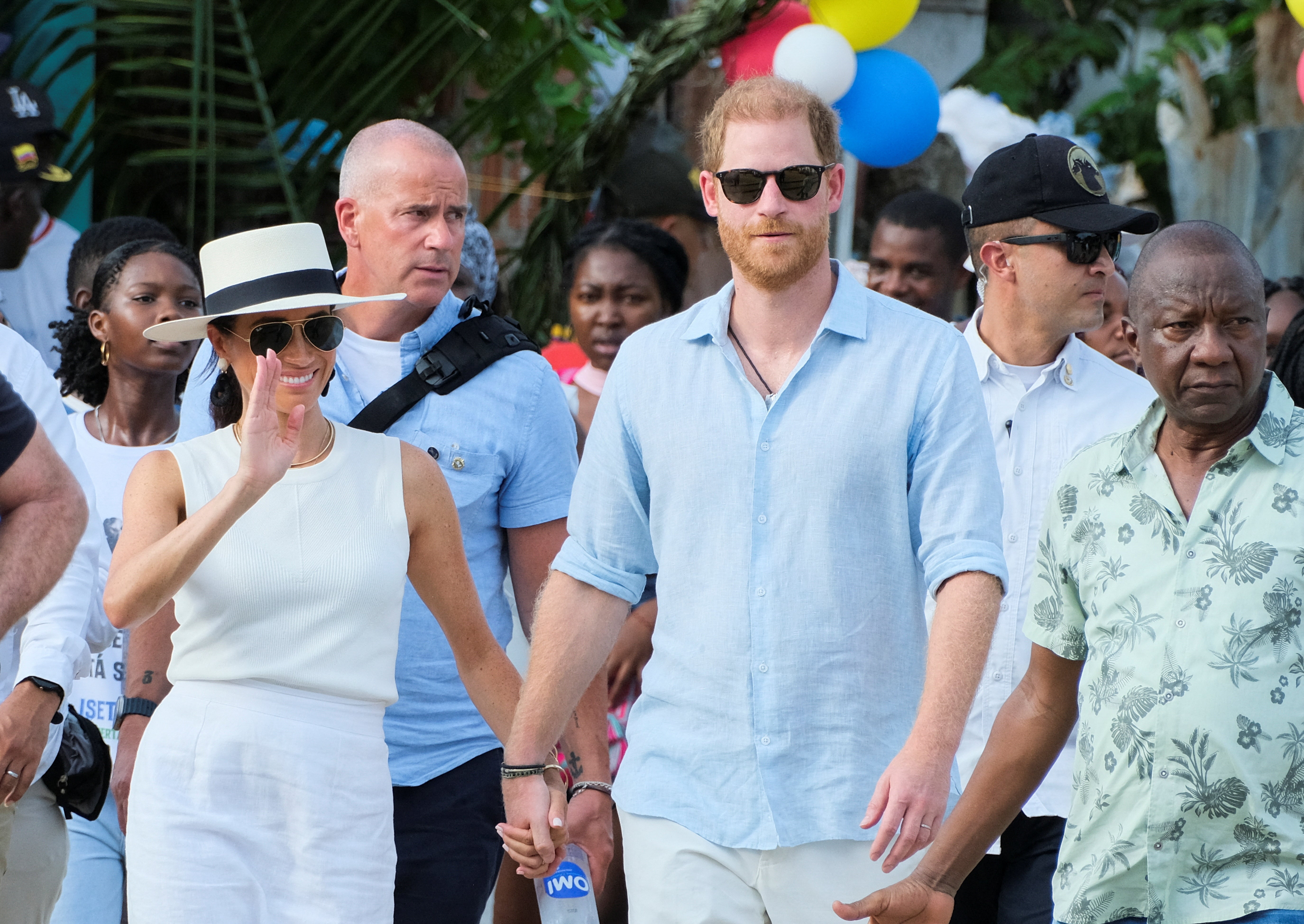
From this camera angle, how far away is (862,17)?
7.39m

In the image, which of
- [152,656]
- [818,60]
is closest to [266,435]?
[152,656]

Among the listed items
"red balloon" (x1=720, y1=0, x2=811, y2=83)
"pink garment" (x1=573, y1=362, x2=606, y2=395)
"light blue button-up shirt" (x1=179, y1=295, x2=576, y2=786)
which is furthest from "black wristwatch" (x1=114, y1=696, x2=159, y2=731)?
"red balloon" (x1=720, y1=0, x2=811, y2=83)

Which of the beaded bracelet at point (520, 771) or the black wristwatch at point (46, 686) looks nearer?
the beaded bracelet at point (520, 771)

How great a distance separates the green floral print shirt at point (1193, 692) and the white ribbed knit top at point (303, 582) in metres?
1.43

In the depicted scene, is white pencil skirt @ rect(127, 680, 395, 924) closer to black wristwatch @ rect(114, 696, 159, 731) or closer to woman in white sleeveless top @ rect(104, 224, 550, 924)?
woman in white sleeveless top @ rect(104, 224, 550, 924)

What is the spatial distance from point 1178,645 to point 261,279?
2.05 meters

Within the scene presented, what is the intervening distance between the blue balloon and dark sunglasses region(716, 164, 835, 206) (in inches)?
162

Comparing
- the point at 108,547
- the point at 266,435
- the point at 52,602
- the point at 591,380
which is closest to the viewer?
the point at 266,435

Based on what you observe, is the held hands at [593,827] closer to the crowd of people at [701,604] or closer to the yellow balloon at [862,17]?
the crowd of people at [701,604]

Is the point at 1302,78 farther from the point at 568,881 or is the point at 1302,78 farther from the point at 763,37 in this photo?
the point at 568,881

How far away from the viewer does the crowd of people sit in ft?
10.0

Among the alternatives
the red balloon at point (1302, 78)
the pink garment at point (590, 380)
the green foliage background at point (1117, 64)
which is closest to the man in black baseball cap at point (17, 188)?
the pink garment at point (590, 380)

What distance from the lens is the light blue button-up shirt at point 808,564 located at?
332 centimetres

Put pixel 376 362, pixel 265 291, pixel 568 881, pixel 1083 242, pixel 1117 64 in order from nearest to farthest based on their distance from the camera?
pixel 265 291 < pixel 568 881 < pixel 376 362 < pixel 1083 242 < pixel 1117 64
